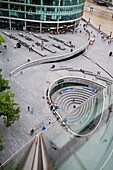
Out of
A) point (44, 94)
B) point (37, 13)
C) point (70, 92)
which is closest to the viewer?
point (44, 94)

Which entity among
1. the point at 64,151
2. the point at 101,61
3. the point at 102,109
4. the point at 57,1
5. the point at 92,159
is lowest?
the point at 92,159

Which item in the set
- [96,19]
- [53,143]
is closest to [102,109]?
[53,143]

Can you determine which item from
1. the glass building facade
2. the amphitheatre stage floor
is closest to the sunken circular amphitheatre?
the amphitheatre stage floor

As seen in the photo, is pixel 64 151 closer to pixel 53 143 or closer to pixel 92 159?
pixel 53 143

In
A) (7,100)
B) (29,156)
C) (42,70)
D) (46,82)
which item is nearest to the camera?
(29,156)

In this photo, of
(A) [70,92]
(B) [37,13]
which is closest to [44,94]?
(A) [70,92]

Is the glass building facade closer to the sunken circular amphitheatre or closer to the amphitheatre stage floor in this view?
the amphitheatre stage floor

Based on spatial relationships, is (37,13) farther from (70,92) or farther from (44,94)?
(44,94)
